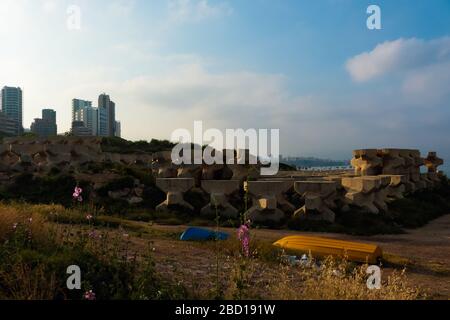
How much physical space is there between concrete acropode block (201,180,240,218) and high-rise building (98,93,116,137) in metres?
77.9

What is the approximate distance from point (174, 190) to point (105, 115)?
79666 millimetres

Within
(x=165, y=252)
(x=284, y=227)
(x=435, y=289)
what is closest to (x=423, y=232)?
(x=284, y=227)

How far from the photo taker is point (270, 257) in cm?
942

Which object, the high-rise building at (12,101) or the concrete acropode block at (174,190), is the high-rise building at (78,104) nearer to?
the high-rise building at (12,101)

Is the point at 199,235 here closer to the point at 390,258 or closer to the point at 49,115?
the point at 390,258

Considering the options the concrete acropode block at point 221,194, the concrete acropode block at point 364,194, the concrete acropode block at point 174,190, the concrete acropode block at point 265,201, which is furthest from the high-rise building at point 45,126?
the concrete acropode block at point 364,194

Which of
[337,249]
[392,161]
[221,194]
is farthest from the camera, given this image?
[392,161]

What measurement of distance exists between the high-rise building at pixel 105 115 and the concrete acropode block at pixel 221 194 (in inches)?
3067

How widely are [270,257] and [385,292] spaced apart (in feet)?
13.0

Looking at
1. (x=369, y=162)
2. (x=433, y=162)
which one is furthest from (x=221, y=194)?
(x=433, y=162)

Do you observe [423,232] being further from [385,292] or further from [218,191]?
[385,292]

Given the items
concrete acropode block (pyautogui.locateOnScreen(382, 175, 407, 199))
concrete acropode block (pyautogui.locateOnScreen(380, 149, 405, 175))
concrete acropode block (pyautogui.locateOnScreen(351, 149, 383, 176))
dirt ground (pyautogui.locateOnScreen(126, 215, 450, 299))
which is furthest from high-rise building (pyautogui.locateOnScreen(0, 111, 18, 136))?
dirt ground (pyautogui.locateOnScreen(126, 215, 450, 299))

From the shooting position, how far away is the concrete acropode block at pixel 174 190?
60.6 feet

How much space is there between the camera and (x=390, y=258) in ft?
36.0
